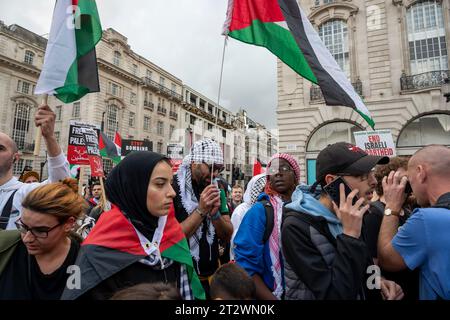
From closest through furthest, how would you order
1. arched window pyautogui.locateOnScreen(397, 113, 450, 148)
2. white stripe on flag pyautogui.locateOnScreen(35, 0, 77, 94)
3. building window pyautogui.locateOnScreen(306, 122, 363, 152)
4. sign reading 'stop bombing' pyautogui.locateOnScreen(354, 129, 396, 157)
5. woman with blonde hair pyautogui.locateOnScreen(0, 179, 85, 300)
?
woman with blonde hair pyautogui.locateOnScreen(0, 179, 85, 300), white stripe on flag pyautogui.locateOnScreen(35, 0, 77, 94), sign reading 'stop bombing' pyautogui.locateOnScreen(354, 129, 396, 157), arched window pyautogui.locateOnScreen(397, 113, 450, 148), building window pyautogui.locateOnScreen(306, 122, 363, 152)

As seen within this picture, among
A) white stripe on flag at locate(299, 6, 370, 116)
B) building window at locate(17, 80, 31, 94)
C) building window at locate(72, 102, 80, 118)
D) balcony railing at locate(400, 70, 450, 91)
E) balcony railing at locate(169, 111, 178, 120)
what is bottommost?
white stripe on flag at locate(299, 6, 370, 116)

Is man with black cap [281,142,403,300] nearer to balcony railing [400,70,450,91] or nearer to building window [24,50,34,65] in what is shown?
balcony railing [400,70,450,91]

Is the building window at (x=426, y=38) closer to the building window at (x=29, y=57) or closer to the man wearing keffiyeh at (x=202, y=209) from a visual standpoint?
the man wearing keffiyeh at (x=202, y=209)

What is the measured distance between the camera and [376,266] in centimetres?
191

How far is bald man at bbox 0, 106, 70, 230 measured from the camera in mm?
2459

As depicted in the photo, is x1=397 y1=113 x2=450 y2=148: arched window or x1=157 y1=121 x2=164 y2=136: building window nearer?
x1=397 y1=113 x2=450 y2=148: arched window

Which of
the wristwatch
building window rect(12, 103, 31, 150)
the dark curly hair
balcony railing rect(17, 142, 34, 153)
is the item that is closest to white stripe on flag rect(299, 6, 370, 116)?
the dark curly hair

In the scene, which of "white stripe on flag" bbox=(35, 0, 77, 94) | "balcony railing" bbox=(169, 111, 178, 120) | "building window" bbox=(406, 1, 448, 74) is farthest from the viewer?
"balcony railing" bbox=(169, 111, 178, 120)

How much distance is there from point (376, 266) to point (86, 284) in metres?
1.81

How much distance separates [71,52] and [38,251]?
203 centimetres

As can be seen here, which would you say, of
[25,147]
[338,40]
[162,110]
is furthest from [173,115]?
[338,40]

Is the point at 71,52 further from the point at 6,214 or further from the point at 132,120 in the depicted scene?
the point at 132,120

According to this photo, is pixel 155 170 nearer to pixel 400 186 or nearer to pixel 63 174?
Answer: pixel 63 174

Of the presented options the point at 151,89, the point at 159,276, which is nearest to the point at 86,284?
the point at 159,276
